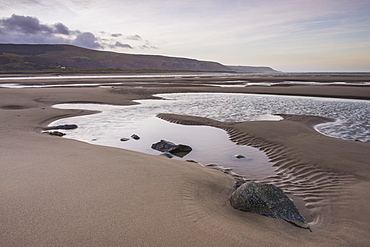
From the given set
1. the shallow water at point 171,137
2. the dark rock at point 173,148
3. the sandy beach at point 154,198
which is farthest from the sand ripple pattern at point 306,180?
the dark rock at point 173,148

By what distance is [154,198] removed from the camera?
13.3 feet

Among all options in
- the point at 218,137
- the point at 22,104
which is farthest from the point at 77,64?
the point at 218,137

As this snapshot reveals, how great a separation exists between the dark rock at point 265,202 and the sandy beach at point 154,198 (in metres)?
0.16

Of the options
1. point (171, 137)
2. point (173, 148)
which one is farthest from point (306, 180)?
point (171, 137)

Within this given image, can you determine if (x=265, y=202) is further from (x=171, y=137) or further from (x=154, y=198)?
(x=171, y=137)

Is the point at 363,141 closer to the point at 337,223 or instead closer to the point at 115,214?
the point at 337,223

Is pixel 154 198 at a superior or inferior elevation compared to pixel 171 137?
superior

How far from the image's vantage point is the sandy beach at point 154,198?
121 inches

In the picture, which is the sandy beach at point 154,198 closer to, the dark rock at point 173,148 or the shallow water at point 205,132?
the shallow water at point 205,132

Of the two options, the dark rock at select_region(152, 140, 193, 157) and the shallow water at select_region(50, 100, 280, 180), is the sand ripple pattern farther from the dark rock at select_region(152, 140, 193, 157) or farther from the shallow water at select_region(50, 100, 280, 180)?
the dark rock at select_region(152, 140, 193, 157)

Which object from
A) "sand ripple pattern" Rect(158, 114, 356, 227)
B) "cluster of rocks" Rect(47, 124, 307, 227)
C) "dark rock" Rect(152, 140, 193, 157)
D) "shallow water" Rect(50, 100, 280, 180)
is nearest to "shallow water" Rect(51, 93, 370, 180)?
"shallow water" Rect(50, 100, 280, 180)

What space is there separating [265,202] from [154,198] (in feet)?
6.02

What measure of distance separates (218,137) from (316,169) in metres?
4.02

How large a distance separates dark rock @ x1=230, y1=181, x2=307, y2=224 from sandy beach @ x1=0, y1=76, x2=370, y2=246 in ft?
0.54
